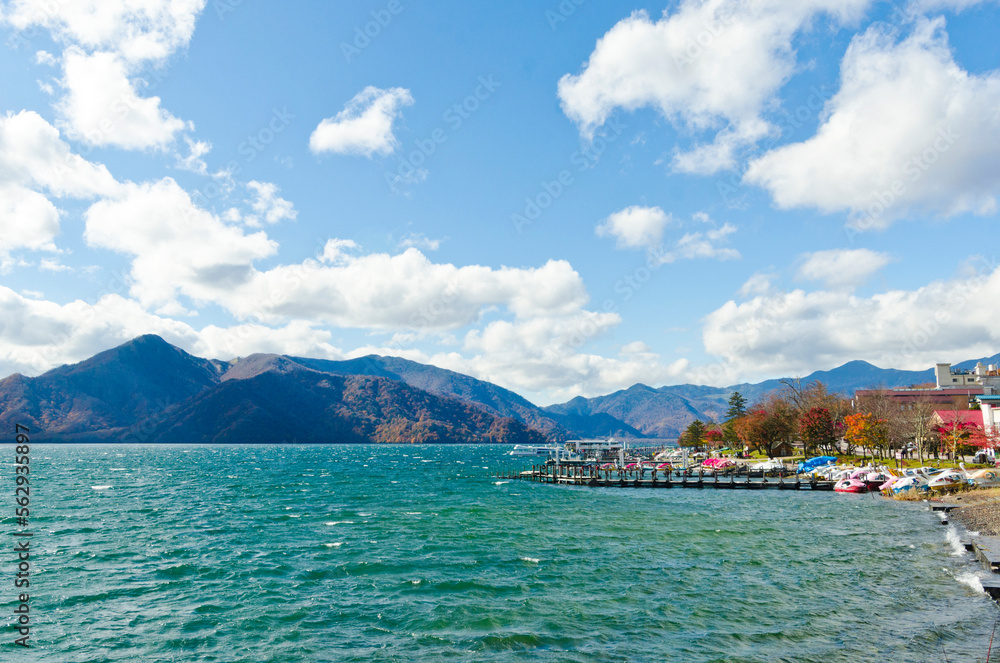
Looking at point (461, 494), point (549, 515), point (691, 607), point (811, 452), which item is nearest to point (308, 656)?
point (691, 607)

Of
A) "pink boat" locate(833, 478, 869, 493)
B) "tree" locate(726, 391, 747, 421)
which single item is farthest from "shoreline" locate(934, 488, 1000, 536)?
"tree" locate(726, 391, 747, 421)

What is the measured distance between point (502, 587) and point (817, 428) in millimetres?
82926

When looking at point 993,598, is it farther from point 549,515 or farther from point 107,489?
point 107,489

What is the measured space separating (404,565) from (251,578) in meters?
7.46

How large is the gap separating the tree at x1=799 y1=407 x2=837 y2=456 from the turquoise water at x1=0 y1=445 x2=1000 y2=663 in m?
42.4

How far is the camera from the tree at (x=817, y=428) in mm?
91125

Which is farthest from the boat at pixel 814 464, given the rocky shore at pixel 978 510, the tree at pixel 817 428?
the rocky shore at pixel 978 510

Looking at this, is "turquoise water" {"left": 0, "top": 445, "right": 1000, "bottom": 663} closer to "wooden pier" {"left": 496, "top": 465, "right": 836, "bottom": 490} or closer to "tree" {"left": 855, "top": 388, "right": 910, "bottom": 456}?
"wooden pier" {"left": 496, "top": 465, "right": 836, "bottom": 490}

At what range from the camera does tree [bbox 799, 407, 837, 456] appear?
91.1 m

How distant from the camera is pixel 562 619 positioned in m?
21.1

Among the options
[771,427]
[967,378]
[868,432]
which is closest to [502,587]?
[868,432]

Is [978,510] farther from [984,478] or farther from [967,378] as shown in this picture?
[967,378]

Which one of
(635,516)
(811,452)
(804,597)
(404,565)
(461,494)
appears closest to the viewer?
(804,597)

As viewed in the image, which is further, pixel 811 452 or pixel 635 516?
pixel 811 452
